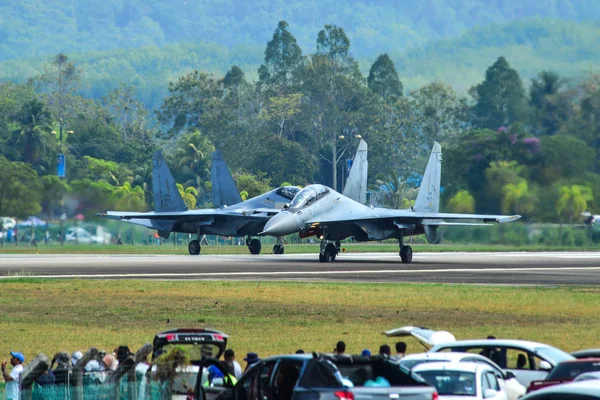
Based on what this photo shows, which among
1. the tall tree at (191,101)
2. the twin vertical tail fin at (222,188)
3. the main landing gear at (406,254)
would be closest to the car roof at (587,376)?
the main landing gear at (406,254)

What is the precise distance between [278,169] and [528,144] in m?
53.9

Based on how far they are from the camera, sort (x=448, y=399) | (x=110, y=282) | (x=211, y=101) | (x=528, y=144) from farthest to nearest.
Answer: (x=211, y=101) < (x=528, y=144) < (x=110, y=282) < (x=448, y=399)

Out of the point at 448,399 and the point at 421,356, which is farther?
the point at 421,356

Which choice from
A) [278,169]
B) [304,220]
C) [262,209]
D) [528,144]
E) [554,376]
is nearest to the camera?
[554,376]

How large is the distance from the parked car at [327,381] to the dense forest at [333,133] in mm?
51613

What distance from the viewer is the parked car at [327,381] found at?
11641mm

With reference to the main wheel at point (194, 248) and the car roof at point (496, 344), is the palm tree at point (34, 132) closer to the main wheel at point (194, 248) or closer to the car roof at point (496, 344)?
the main wheel at point (194, 248)

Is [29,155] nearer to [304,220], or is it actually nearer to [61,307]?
[304,220]

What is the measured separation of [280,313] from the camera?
27734 mm

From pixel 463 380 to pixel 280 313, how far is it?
14309mm

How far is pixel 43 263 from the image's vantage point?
167ft

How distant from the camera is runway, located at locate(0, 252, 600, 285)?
40.6 metres

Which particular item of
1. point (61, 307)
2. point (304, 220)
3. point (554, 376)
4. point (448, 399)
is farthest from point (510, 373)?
point (304, 220)

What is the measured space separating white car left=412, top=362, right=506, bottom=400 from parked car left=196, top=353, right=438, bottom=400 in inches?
55.0
